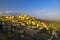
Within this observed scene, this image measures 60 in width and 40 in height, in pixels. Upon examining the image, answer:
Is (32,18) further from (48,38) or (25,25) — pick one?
(48,38)

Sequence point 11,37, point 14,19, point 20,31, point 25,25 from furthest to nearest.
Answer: point 14,19, point 25,25, point 20,31, point 11,37

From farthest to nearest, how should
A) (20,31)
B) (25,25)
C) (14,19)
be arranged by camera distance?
1. (14,19)
2. (25,25)
3. (20,31)

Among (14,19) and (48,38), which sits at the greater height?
(14,19)

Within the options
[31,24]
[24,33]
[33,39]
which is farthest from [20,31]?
[31,24]

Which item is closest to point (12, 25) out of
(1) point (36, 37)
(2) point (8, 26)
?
(2) point (8, 26)

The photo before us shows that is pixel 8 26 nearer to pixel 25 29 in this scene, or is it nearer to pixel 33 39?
pixel 25 29

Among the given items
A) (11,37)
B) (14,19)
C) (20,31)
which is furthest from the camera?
(14,19)

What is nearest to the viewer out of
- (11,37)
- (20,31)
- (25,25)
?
(11,37)

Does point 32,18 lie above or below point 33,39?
above

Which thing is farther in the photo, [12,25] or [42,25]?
[42,25]
